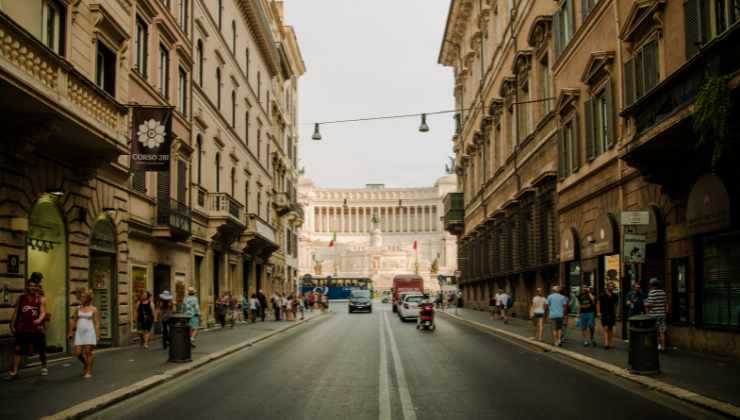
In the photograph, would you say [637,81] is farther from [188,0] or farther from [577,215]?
[188,0]

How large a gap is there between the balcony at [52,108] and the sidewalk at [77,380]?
15.4 feet

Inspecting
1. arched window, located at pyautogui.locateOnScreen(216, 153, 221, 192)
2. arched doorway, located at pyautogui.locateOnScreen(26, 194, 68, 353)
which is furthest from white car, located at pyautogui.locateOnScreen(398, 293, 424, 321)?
arched doorway, located at pyautogui.locateOnScreen(26, 194, 68, 353)

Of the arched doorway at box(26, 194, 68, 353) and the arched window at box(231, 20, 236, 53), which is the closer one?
the arched doorway at box(26, 194, 68, 353)

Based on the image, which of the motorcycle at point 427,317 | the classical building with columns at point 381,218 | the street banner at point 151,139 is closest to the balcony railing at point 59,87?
the street banner at point 151,139

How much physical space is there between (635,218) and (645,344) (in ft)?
16.6

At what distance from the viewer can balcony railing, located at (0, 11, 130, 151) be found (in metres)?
14.5

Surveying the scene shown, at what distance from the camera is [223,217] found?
36156 millimetres

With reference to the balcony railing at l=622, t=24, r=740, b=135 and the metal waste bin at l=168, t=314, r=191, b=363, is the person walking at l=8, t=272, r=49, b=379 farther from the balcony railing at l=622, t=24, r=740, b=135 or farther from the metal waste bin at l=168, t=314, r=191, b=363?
the balcony railing at l=622, t=24, r=740, b=135

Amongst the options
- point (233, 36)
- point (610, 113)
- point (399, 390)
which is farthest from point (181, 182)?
point (399, 390)

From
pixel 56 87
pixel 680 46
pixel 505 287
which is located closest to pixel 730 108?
pixel 680 46

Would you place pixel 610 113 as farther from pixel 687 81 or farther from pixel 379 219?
pixel 379 219

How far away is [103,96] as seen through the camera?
1925cm

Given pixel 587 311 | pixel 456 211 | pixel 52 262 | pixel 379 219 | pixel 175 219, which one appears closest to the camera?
pixel 52 262

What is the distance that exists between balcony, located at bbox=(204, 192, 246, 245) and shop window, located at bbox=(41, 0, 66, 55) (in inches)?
665
